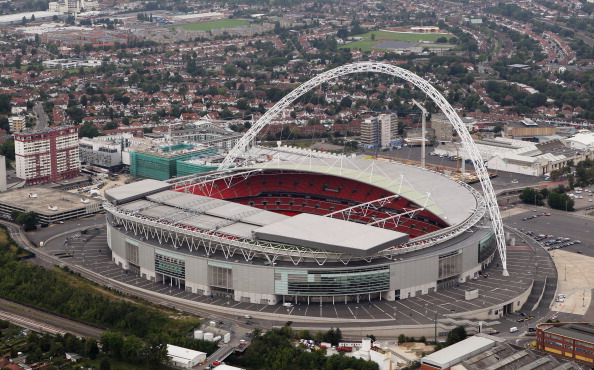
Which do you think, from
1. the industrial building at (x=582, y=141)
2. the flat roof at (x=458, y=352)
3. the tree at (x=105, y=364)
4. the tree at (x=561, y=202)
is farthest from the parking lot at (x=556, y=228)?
the tree at (x=105, y=364)

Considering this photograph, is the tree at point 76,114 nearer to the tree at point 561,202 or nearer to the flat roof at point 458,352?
the tree at point 561,202

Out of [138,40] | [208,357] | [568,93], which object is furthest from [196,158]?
[138,40]

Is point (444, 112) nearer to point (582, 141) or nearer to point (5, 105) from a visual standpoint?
point (582, 141)

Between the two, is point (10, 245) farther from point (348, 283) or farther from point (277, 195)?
point (348, 283)

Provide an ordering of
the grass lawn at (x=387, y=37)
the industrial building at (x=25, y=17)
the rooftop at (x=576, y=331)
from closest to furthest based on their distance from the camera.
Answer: the rooftop at (x=576, y=331) → the grass lawn at (x=387, y=37) → the industrial building at (x=25, y=17)

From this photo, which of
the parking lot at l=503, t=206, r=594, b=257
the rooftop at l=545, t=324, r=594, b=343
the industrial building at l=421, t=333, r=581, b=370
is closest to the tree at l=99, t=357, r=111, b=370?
the industrial building at l=421, t=333, r=581, b=370

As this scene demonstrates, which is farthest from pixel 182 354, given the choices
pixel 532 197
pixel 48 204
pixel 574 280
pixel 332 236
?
pixel 532 197

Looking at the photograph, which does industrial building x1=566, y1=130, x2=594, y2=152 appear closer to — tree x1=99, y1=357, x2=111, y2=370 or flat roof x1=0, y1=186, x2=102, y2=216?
flat roof x1=0, y1=186, x2=102, y2=216
